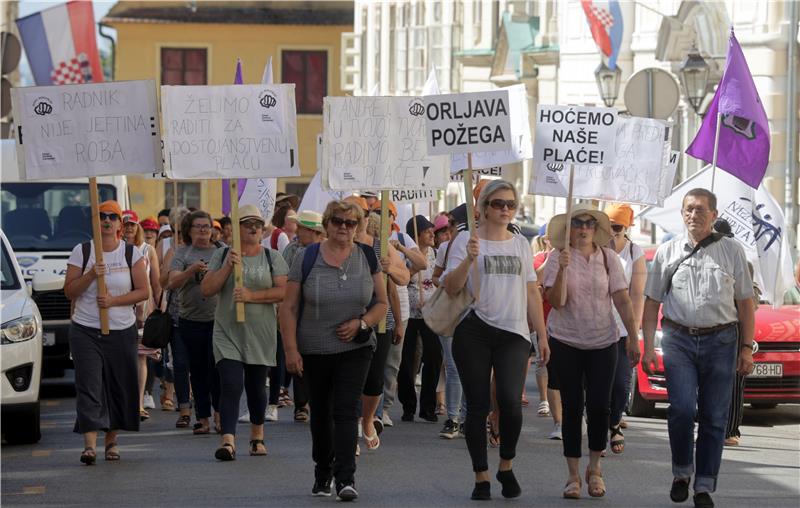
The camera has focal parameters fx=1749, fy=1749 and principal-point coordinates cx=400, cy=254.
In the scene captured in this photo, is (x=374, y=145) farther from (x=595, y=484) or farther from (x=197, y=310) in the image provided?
(x=595, y=484)

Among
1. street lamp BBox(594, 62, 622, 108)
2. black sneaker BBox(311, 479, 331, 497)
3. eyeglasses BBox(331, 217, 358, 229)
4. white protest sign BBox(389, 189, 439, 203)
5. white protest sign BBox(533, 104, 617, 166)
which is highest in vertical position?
white protest sign BBox(533, 104, 617, 166)

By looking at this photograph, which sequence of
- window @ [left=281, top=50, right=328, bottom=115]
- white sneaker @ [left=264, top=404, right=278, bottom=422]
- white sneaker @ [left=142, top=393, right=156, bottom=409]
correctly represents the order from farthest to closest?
window @ [left=281, top=50, right=328, bottom=115] < white sneaker @ [left=142, top=393, right=156, bottom=409] < white sneaker @ [left=264, top=404, right=278, bottom=422]

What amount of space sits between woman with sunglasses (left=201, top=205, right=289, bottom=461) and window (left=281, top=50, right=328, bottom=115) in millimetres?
47538

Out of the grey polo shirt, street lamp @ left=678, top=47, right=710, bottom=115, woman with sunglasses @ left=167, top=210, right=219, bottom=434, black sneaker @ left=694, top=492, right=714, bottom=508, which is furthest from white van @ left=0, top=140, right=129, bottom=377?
black sneaker @ left=694, top=492, right=714, bottom=508

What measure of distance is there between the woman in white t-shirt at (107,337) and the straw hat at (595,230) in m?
3.04

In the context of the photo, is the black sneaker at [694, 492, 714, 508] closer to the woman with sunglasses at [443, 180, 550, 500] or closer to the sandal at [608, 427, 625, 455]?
the woman with sunglasses at [443, 180, 550, 500]

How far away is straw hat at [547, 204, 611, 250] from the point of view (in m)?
11.0

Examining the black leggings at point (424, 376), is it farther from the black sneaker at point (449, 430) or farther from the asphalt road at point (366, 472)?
the black sneaker at point (449, 430)

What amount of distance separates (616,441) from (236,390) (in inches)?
113

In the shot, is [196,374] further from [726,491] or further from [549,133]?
[726,491]

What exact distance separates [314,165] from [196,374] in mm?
47700

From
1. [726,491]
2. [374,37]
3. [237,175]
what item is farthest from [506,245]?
[374,37]

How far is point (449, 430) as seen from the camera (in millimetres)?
13945

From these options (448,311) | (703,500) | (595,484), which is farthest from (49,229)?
(703,500)
